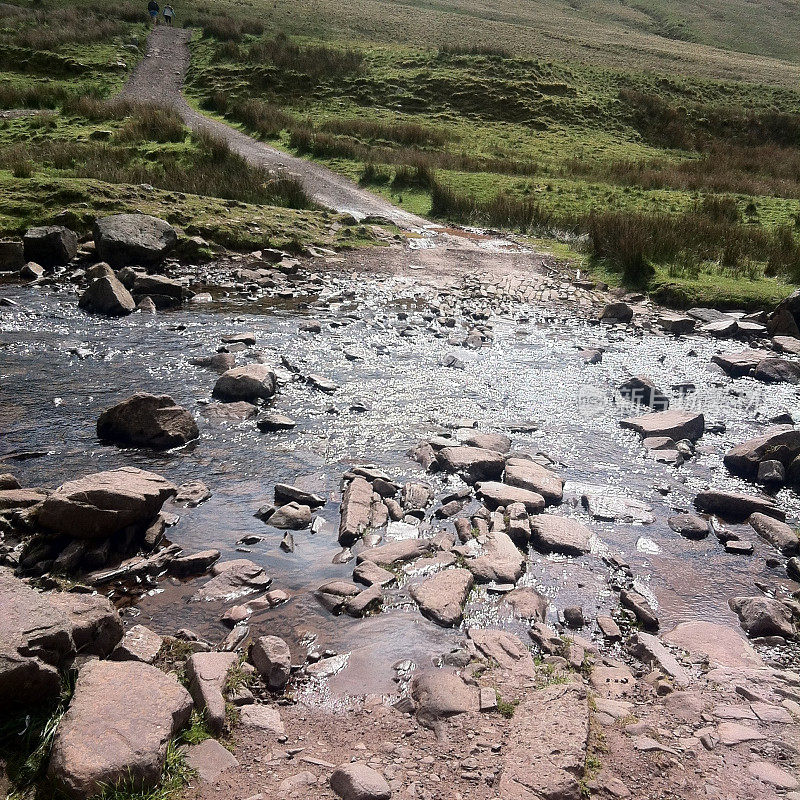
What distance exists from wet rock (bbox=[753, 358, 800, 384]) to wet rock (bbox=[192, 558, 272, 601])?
8.40 metres

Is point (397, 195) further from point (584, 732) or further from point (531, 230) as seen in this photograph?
point (584, 732)

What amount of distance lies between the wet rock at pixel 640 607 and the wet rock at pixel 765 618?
0.70 m

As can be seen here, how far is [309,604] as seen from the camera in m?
4.52

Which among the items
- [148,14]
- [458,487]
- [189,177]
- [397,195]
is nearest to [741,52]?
[148,14]

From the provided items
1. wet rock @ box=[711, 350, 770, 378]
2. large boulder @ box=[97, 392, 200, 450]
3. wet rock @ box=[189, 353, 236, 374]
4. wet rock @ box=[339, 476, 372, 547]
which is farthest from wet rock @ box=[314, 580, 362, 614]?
wet rock @ box=[711, 350, 770, 378]

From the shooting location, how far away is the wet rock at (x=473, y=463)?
635cm

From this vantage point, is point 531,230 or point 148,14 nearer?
point 531,230

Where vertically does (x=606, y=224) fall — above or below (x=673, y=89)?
below

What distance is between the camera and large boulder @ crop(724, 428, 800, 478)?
680 cm

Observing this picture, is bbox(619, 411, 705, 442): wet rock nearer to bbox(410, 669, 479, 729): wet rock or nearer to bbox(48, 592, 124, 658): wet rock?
bbox(410, 669, 479, 729): wet rock

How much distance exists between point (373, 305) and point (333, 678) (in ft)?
28.9

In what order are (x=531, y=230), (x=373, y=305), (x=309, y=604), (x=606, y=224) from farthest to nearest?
1. (x=531, y=230)
2. (x=606, y=224)
3. (x=373, y=305)
4. (x=309, y=604)

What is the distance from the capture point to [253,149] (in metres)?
23.0

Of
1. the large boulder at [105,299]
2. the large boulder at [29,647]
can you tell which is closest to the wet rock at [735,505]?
the large boulder at [29,647]
